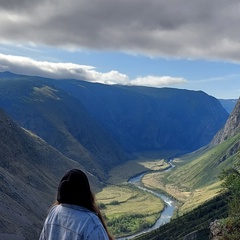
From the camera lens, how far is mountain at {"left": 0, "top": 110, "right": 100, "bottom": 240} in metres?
98.3

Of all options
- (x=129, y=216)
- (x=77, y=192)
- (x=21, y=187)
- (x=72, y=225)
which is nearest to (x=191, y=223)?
(x=21, y=187)

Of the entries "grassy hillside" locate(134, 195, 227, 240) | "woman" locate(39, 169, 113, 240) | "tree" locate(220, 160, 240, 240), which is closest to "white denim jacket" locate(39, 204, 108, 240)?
"woman" locate(39, 169, 113, 240)

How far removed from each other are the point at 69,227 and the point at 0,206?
98521 mm

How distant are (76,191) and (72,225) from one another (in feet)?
2.51

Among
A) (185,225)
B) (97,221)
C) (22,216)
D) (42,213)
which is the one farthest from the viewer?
(42,213)

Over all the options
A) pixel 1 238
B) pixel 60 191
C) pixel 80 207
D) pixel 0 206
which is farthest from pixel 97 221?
pixel 0 206

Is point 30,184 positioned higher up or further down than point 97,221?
further down

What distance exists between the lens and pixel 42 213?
127 metres

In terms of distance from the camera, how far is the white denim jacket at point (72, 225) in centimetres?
784

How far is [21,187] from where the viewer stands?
441 ft

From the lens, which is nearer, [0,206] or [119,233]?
[0,206]

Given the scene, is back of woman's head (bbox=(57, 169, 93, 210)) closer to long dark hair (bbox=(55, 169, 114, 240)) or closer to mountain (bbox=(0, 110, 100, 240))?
long dark hair (bbox=(55, 169, 114, 240))

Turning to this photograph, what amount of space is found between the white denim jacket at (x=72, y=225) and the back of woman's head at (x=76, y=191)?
0.41 ft

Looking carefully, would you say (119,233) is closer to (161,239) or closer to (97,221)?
(161,239)
